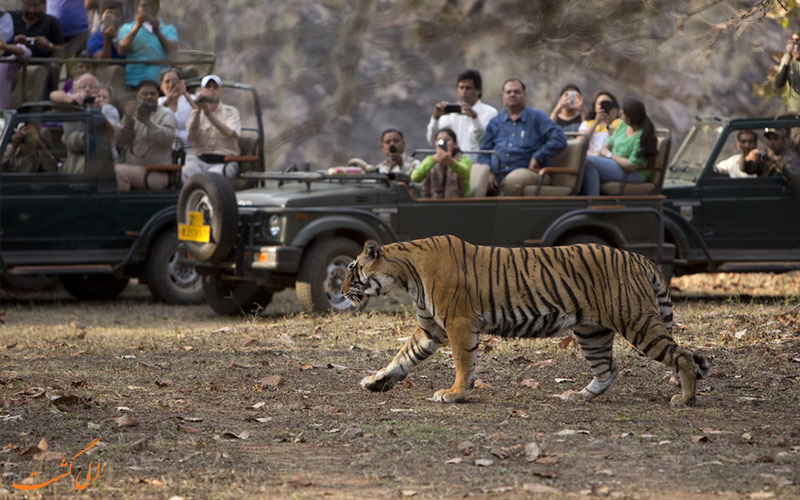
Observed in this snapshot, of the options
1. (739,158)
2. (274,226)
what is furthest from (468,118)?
(739,158)

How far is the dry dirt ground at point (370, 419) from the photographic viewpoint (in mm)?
5516

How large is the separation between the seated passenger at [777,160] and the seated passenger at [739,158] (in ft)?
0.18

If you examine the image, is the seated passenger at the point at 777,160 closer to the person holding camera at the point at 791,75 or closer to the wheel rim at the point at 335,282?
the person holding camera at the point at 791,75

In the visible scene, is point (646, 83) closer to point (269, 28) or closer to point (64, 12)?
point (269, 28)

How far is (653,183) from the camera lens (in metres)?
13.0

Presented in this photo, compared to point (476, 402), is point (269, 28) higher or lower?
higher

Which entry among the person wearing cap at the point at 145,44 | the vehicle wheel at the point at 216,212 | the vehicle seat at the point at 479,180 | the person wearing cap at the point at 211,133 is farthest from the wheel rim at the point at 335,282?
the person wearing cap at the point at 145,44

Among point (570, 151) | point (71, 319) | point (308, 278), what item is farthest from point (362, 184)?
point (71, 319)

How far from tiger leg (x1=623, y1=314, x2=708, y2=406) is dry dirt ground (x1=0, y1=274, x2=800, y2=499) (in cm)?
14

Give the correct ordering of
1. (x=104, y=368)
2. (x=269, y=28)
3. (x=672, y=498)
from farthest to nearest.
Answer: (x=269, y=28) → (x=104, y=368) → (x=672, y=498)

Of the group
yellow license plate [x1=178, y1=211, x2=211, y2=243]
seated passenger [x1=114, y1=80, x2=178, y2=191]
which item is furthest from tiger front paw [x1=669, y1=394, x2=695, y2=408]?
seated passenger [x1=114, y1=80, x2=178, y2=191]

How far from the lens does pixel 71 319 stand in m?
12.4

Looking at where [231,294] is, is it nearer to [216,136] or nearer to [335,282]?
[335,282]

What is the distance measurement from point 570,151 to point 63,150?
520 cm
